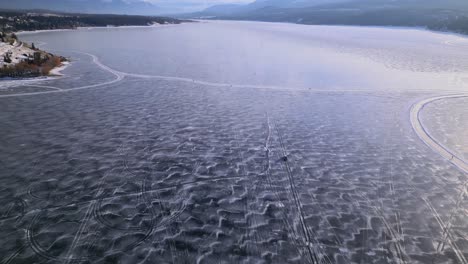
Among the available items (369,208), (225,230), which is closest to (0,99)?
(225,230)

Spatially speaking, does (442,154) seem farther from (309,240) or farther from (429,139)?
(309,240)

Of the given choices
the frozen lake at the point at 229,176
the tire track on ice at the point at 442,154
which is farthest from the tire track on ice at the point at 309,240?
the tire track on ice at the point at 442,154

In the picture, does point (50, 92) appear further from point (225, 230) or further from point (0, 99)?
point (225, 230)

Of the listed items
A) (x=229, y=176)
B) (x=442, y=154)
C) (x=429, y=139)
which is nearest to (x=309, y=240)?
(x=229, y=176)

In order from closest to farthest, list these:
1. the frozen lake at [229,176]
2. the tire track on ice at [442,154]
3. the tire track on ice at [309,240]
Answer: the tire track on ice at [309,240] → the frozen lake at [229,176] → the tire track on ice at [442,154]

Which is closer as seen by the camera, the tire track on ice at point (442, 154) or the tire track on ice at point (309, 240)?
the tire track on ice at point (309, 240)

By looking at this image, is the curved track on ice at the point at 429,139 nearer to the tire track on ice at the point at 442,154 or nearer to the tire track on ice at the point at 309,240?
the tire track on ice at the point at 442,154

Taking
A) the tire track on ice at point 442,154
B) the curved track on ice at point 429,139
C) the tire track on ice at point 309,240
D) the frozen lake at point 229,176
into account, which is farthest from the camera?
the curved track on ice at point 429,139

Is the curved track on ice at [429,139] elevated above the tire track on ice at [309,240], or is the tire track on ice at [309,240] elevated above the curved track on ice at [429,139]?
the curved track on ice at [429,139]
